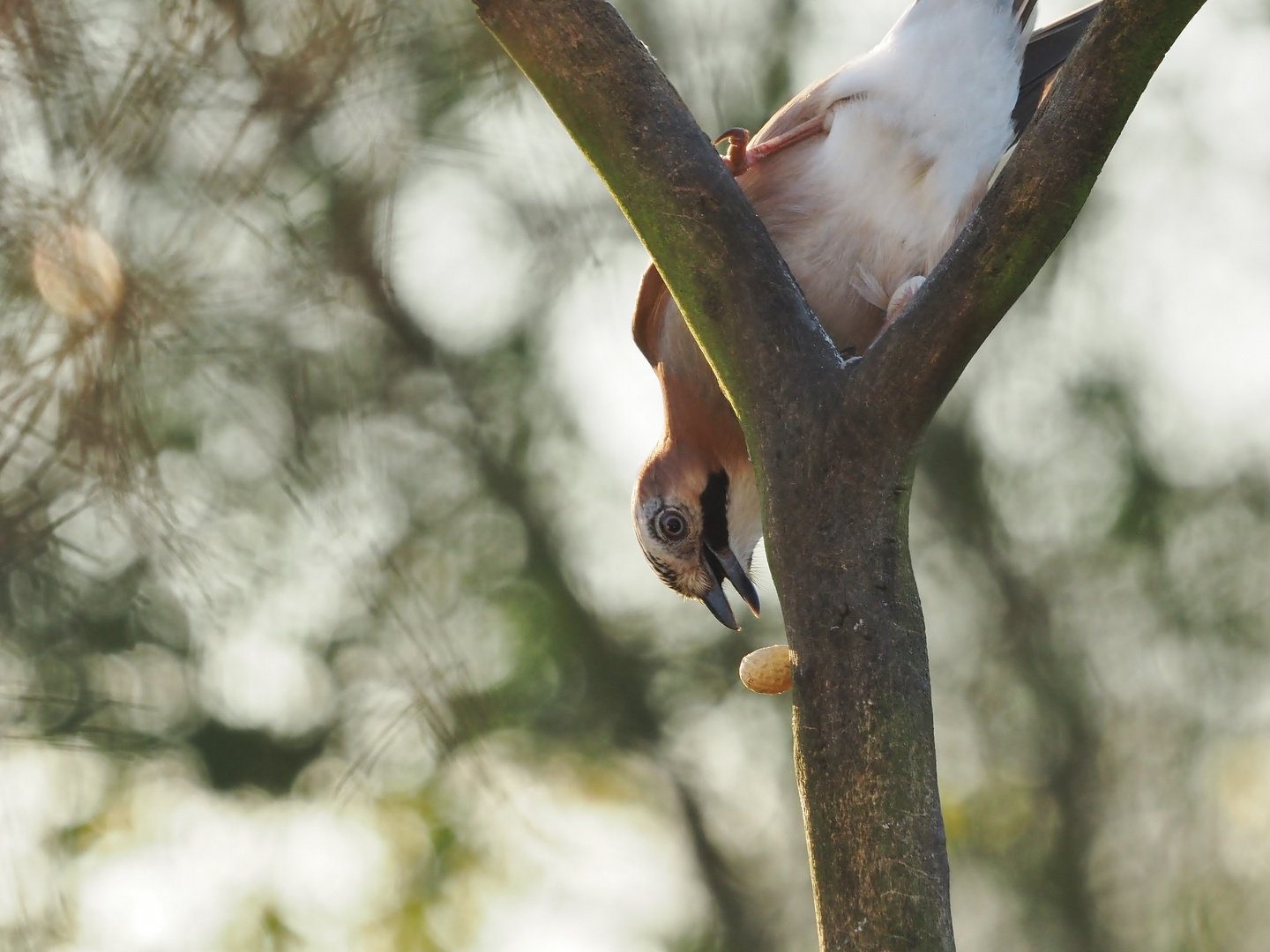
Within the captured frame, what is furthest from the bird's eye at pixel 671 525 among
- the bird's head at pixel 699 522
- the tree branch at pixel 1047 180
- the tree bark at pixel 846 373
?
the tree branch at pixel 1047 180

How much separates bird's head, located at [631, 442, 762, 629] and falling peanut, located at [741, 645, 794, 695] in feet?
4.67

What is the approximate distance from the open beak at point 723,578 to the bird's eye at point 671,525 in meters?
0.09

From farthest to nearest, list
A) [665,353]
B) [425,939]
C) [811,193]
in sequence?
[425,939]
[665,353]
[811,193]

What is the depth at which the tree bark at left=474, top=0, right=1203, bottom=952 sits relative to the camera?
1779 mm

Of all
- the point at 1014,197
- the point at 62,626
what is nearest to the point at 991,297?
Result: the point at 1014,197

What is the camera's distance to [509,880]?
7.86 meters

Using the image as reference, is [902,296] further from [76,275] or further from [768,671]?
[76,275]

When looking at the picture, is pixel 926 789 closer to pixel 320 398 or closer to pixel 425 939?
pixel 320 398

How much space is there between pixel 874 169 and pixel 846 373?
164 centimetres

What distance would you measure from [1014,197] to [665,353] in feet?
6.44

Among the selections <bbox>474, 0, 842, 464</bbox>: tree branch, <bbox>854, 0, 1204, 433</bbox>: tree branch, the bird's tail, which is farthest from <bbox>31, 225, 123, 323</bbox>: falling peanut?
the bird's tail

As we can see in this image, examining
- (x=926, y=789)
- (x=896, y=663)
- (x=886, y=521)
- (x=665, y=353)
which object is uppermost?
(x=665, y=353)

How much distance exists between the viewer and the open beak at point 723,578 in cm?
401

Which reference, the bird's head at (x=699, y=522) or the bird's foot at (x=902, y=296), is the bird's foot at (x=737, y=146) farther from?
the bird's head at (x=699, y=522)
